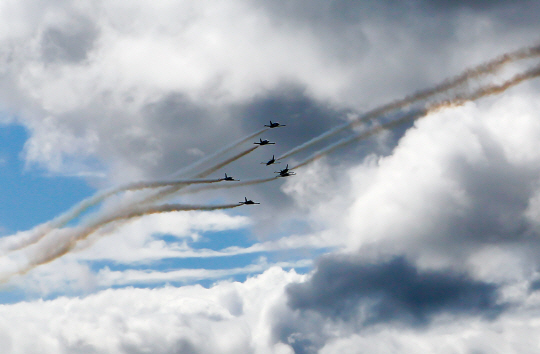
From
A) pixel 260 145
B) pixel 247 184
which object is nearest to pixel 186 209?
pixel 247 184

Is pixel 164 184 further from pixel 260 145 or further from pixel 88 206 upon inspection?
pixel 260 145

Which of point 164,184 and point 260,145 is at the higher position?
point 260,145

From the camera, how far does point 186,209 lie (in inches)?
4124

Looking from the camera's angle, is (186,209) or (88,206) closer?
(88,206)

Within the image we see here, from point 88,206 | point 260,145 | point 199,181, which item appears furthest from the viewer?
point 260,145

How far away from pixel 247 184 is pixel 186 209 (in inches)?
638

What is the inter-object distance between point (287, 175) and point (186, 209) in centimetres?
2549

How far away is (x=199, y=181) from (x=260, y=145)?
17939 mm

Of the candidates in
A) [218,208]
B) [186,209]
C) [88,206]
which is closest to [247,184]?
[218,208]

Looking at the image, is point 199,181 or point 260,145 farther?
point 260,145

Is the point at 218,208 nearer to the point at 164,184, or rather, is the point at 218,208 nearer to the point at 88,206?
the point at 164,184

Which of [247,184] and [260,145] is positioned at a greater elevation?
[260,145]

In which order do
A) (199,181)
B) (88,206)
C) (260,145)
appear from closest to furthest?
(88,206)
(199,181)
(260,145)

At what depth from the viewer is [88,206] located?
97.6m
